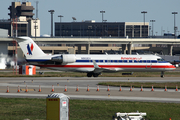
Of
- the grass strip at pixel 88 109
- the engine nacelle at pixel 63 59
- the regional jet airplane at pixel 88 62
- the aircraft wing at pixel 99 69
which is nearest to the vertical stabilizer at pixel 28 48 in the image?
the regional jet airplane at pixel 88 62

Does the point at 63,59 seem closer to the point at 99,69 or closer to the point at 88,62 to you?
the point at 88,62

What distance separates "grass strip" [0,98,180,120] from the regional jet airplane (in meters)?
23.9

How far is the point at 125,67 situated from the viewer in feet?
170

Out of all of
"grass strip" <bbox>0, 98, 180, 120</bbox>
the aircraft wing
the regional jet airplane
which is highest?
the regional jet airplane

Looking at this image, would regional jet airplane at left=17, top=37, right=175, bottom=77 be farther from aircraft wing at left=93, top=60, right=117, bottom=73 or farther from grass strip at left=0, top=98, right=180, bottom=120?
grass strip at left=0, top=98, right=180, bottom=120

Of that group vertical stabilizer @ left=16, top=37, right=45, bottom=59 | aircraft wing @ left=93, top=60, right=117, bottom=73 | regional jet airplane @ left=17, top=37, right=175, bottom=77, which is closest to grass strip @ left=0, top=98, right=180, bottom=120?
regional jet airplane @ left=17, top=37, right=175, bottom=77

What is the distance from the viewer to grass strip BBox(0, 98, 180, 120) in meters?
18.8

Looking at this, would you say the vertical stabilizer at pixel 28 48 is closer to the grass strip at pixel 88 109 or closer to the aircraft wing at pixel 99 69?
the aircraft wing at pixel 99 69

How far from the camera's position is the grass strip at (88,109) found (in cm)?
1878

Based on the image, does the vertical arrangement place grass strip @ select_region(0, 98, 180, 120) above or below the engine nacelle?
below

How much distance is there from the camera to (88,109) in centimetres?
2133

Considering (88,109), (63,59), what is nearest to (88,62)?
(63,59)

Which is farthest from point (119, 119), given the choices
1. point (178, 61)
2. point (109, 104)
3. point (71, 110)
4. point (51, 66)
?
point (178, 61)

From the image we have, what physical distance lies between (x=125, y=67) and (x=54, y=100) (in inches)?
1479
